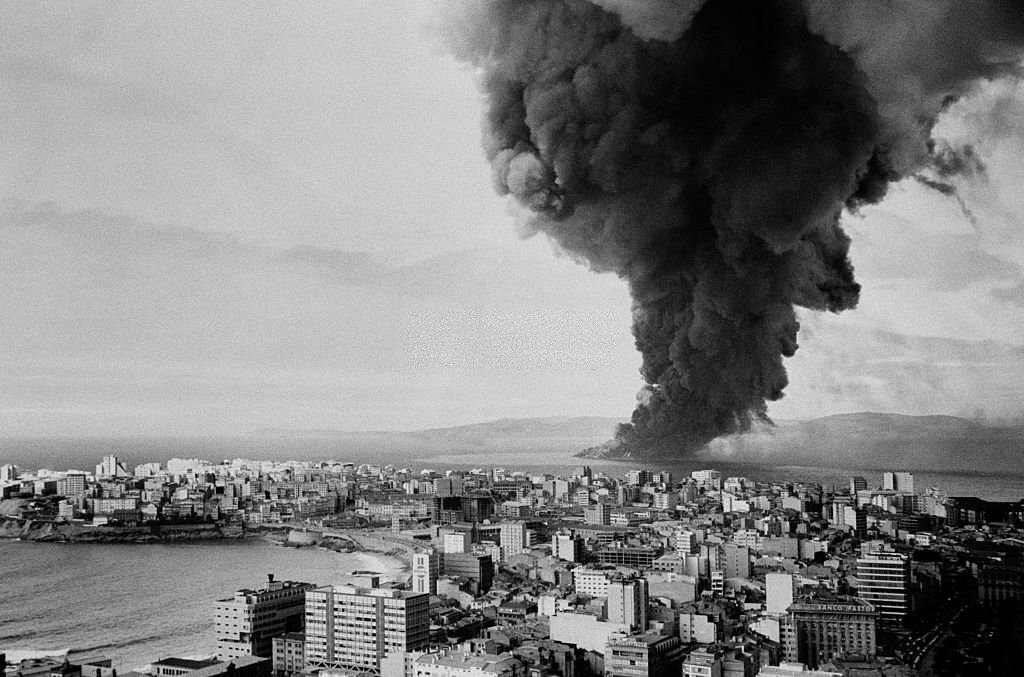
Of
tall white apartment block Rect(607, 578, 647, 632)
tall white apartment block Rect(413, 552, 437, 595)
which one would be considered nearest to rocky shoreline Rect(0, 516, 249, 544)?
tall white apartment block Rect(413, 552, 437, 595)

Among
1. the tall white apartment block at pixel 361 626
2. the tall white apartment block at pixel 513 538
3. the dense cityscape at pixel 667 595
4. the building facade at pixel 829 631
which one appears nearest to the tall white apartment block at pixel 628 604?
the dense cityscape at pixel 667 595

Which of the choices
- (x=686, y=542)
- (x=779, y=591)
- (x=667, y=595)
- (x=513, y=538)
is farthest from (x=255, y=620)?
(x=513, y=538)

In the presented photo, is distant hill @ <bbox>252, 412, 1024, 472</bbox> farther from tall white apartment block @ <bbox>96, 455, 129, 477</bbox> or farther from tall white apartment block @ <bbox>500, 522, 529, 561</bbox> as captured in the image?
tall white apartment block @ <bbox>96, 455, 129, 477</bbox>

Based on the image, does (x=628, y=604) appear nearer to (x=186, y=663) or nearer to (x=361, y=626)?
(x=361, y=626)

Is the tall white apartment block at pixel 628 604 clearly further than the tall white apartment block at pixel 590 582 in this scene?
No

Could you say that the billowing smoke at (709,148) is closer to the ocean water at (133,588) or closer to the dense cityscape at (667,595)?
the dense cityscape at (667,595)

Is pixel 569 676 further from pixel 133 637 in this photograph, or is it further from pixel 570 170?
pixel 133 637
